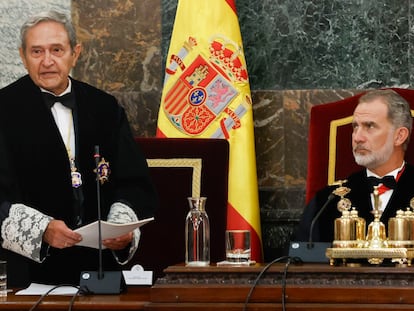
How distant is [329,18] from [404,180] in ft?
4.38

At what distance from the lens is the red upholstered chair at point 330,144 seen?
5.72 metres

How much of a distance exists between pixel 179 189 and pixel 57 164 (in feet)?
4.25

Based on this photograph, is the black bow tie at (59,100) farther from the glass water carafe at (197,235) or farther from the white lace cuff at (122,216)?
the glass water carafe at (197,235)

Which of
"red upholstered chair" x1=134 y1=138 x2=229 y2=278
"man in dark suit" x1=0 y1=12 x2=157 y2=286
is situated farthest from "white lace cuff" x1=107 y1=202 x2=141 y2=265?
"red upholstered chair" x1=134 y1=138 x2=229 y2=278

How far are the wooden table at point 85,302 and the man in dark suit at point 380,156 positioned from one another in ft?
4.96

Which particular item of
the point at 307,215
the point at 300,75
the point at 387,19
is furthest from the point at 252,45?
the point at 307,215

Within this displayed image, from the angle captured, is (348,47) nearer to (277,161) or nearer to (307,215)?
(277,161)

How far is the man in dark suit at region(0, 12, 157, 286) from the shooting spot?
4.50 metres

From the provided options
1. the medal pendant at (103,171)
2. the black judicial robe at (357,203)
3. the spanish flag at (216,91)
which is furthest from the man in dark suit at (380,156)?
the medal pendant at (103,171)

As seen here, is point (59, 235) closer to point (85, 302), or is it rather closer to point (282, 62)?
point (85, 302)

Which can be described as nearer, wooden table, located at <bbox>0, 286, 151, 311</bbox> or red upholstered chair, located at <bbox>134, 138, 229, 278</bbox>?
wooden table, located at <bbox>0, 286, 151, 311</bbox>

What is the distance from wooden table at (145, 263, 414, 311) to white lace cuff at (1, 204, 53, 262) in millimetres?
582

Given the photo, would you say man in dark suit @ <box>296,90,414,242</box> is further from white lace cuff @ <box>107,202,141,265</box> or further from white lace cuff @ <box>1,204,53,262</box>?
white lace cuff @ <box>1,204,53,262</box>

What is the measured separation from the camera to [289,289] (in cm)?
383
